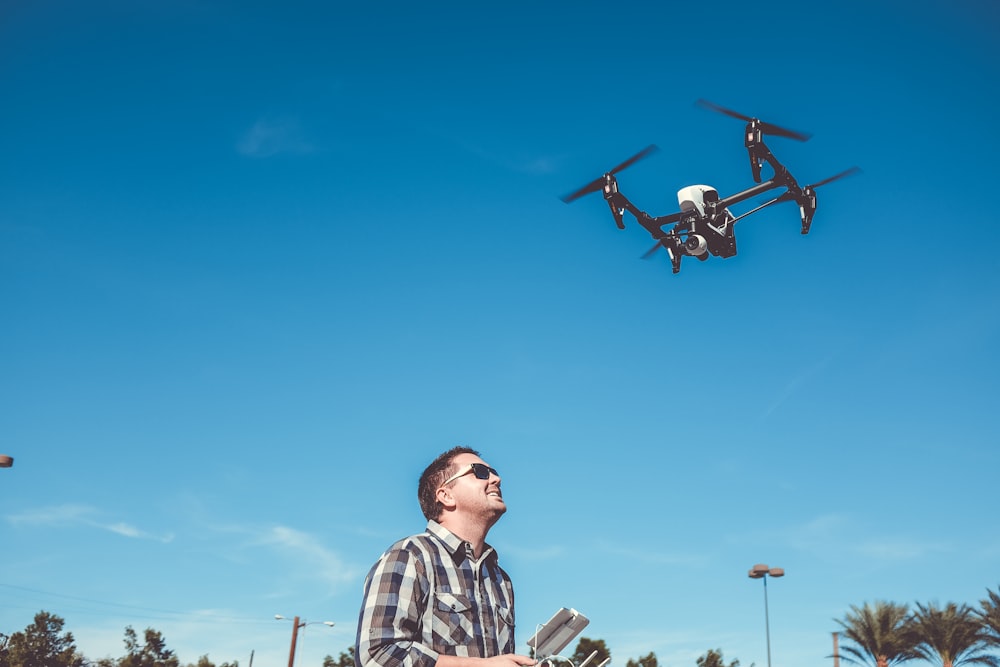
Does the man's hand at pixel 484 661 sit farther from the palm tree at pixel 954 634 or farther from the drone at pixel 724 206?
the palm tree at pixel 954 634

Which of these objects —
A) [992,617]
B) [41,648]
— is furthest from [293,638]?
[992,617]

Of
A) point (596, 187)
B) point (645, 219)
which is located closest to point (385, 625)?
point (645, 219)

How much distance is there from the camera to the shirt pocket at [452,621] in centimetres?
415

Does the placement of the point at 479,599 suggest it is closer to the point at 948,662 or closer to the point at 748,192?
the point at 748,192

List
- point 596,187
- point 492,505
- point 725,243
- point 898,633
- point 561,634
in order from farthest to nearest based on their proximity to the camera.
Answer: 1. point 898,633
2. point 596,187
3. point 725,243
4. point 492,505
5. point 561,634

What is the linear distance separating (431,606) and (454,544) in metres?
0.38

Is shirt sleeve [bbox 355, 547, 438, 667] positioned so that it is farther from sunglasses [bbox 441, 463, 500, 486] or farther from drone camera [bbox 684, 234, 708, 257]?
drone camera [bbox 684, 234, 708, 257]

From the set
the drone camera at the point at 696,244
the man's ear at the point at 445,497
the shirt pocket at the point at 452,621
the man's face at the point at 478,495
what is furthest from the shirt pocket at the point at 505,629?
the drone camera at the point at 696,244

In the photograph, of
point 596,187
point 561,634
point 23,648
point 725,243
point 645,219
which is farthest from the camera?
point 23,648

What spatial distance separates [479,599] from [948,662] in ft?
128

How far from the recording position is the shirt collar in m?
4.47

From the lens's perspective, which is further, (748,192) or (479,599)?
(748,192)

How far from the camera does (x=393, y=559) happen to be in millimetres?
4195

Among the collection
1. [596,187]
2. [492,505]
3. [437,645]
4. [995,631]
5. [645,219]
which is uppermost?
[596,187]
